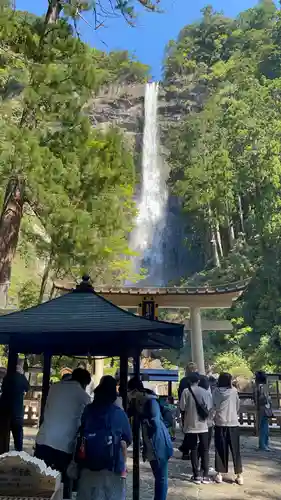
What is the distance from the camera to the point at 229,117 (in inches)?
942

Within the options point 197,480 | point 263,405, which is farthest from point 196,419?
point 263,405

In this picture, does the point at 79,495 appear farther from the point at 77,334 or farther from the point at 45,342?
the point at 45,342

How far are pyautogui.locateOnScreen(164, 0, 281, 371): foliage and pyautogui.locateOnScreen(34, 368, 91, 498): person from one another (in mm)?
17320

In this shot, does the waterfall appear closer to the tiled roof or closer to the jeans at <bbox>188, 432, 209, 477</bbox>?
the tiled roof

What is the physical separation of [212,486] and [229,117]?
21.2m

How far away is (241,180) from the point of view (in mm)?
23484

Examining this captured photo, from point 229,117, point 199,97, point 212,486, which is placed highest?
point 199,97

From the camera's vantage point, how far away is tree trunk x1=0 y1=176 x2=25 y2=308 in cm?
740

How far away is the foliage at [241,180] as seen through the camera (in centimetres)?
2219

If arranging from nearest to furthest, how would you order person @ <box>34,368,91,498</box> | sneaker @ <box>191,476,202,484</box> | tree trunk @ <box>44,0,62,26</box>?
person @ <box>34,368,91,498</box> < sneaker @ <box>191,476,202,484</box> < tree trunk @ <box>44,0,62,26</box>

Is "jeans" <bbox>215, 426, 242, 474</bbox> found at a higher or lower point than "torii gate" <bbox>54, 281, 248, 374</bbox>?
lower

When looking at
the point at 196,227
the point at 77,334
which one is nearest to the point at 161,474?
the point at 77,334

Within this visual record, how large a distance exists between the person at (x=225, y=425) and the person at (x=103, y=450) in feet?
8.47

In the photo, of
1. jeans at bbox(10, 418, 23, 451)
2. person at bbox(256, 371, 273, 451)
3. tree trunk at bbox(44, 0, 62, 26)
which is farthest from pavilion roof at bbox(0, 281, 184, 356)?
tree trunk at bbox(44, 0, 62, 26)
